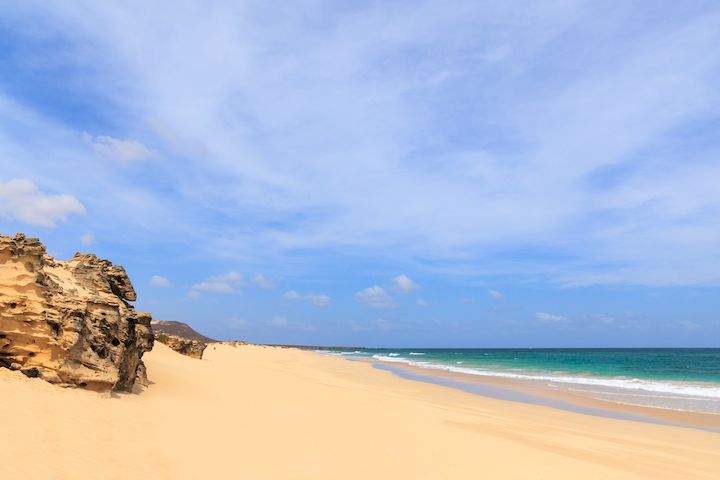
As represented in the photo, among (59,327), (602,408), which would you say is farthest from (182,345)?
(602,408)

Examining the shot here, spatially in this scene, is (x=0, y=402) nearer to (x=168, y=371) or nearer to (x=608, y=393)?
(x=168, y=371)

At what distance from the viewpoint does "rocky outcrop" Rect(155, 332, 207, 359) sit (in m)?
29.2

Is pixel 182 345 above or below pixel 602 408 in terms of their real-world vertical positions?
above

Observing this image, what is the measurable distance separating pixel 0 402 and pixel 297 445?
5.72 metres

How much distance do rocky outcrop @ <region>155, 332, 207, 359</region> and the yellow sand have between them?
14143 millimetres

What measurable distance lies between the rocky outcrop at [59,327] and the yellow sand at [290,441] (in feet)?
1.73

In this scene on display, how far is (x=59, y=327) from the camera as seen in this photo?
10.3 m

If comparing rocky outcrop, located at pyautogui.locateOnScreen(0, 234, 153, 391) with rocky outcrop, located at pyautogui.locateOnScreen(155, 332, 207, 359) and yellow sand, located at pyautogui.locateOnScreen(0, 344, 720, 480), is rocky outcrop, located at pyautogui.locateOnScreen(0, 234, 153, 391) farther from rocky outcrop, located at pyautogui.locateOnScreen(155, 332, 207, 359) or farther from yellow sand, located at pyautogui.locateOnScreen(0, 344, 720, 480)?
rocky outcrop, located at pyautogui.locateOnScreen(155, 332, 207, 359)

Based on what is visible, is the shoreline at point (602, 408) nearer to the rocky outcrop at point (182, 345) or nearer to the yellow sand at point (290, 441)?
the yellow sand at point (290, 441)

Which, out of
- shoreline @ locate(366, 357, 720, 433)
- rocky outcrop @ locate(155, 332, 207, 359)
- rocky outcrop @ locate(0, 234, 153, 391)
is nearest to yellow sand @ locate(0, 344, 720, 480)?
rocky outcrop @ locate(0, 234, 153, 391)

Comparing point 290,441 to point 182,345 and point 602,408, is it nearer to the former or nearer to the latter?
point 602,408

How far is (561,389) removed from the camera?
3044 cm

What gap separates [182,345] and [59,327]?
806 inches

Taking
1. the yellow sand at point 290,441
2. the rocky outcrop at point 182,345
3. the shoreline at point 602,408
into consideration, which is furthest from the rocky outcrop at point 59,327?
the shoreline at point 602,408
